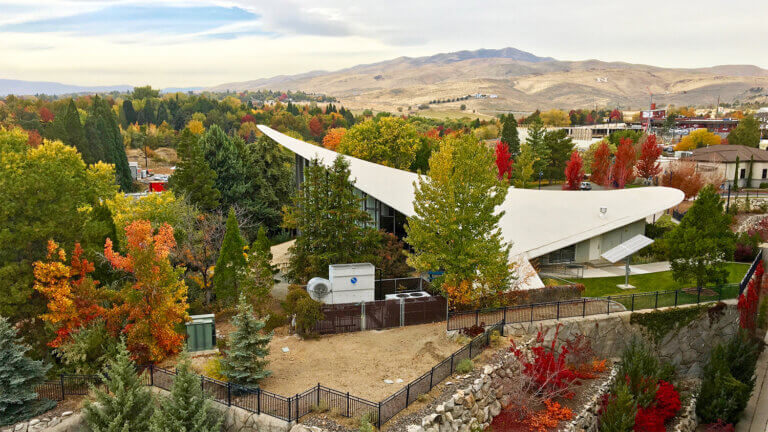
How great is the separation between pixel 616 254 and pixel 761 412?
322 inches

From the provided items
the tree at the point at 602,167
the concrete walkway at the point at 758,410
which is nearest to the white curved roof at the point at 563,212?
the concrete walkway at the point at 758,410

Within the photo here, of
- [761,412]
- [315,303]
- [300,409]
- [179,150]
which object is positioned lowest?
[761,412]

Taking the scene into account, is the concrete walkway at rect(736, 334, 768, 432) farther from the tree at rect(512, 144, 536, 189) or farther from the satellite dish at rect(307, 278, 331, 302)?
the tree at rect(512, 144, 536, 189)

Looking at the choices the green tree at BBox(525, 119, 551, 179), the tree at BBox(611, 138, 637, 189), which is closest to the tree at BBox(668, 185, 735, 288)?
the tree at BBox(611, 138, 637, 189)

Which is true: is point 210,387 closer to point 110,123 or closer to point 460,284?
point 460,284

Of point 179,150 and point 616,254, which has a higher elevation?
point 179,150

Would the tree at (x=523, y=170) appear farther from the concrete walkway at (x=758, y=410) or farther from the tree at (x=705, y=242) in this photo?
the concrete walkway at (x=758, y=410)

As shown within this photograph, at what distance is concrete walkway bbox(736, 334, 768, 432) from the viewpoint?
20734mm

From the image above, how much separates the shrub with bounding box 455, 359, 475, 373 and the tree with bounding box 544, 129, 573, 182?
47.6 metres

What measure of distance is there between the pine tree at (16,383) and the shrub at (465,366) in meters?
12.4

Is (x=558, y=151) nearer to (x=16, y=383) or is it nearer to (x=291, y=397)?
(x=291, y=397)

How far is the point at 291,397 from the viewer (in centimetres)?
1549

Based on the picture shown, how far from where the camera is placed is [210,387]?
53.3ft

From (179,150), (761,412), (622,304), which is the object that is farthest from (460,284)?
(179,150)
